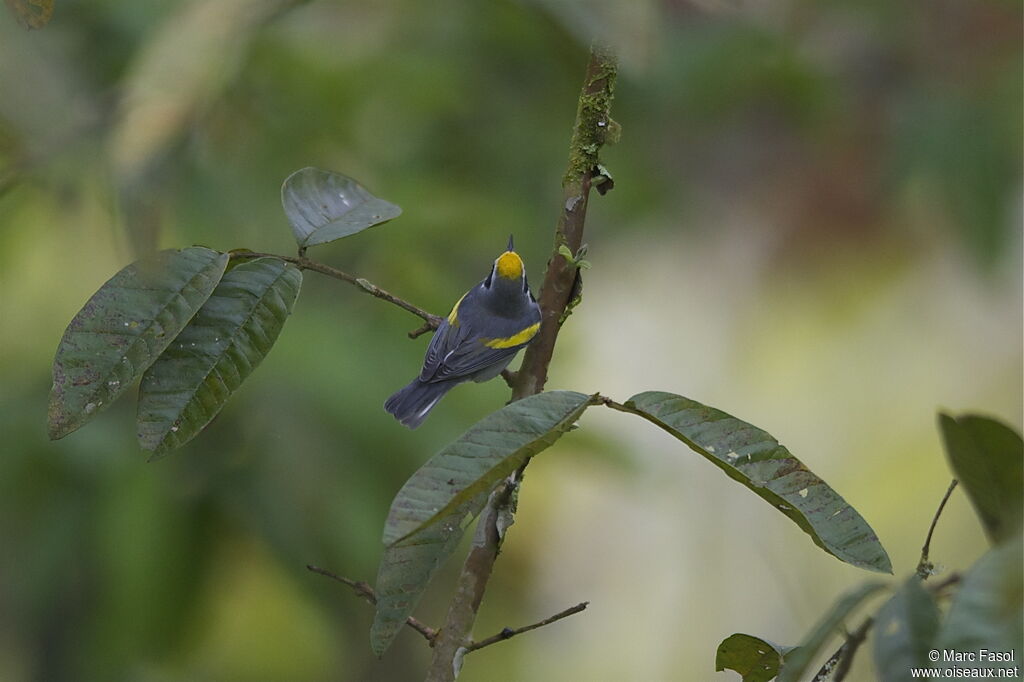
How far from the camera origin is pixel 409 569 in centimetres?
99

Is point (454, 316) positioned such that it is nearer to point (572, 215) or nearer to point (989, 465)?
point (572, 215)

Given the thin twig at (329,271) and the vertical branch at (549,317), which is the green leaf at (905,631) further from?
the thin twig at (329,271)

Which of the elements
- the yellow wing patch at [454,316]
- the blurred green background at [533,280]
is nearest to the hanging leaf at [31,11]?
the blurred green background at [533,280]

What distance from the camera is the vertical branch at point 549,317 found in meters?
1.02

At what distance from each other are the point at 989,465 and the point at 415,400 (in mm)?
1379

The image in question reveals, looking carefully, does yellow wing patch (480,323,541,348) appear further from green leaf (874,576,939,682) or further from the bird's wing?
green leaf (874,576,939,682)

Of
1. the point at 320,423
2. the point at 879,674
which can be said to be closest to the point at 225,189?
the point at 320,423

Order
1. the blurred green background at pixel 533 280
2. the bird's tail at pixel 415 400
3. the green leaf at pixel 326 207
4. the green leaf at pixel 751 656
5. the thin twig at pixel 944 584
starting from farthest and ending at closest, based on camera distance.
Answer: the blurred green background at pixel 533 280 → the bird's tail at pixel 415 400 → the green leaf at pixel 326 207 → the green leaf at pixel 751 656 → the thin twig at pixel 944 584

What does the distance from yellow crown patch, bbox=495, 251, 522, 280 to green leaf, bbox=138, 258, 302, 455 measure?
Result: 3.99ft

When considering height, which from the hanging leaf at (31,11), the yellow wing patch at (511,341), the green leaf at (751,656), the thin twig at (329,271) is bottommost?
the green leaf at (751,656)

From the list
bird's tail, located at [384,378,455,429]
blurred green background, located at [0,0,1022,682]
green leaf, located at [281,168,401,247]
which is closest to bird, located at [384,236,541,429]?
bird's tail, located at [384,378,455,429]

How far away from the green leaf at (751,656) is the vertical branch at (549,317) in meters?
0.29

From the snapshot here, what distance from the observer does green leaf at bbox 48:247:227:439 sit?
38.4 inches

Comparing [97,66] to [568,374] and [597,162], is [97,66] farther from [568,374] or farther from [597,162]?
[597,162]
